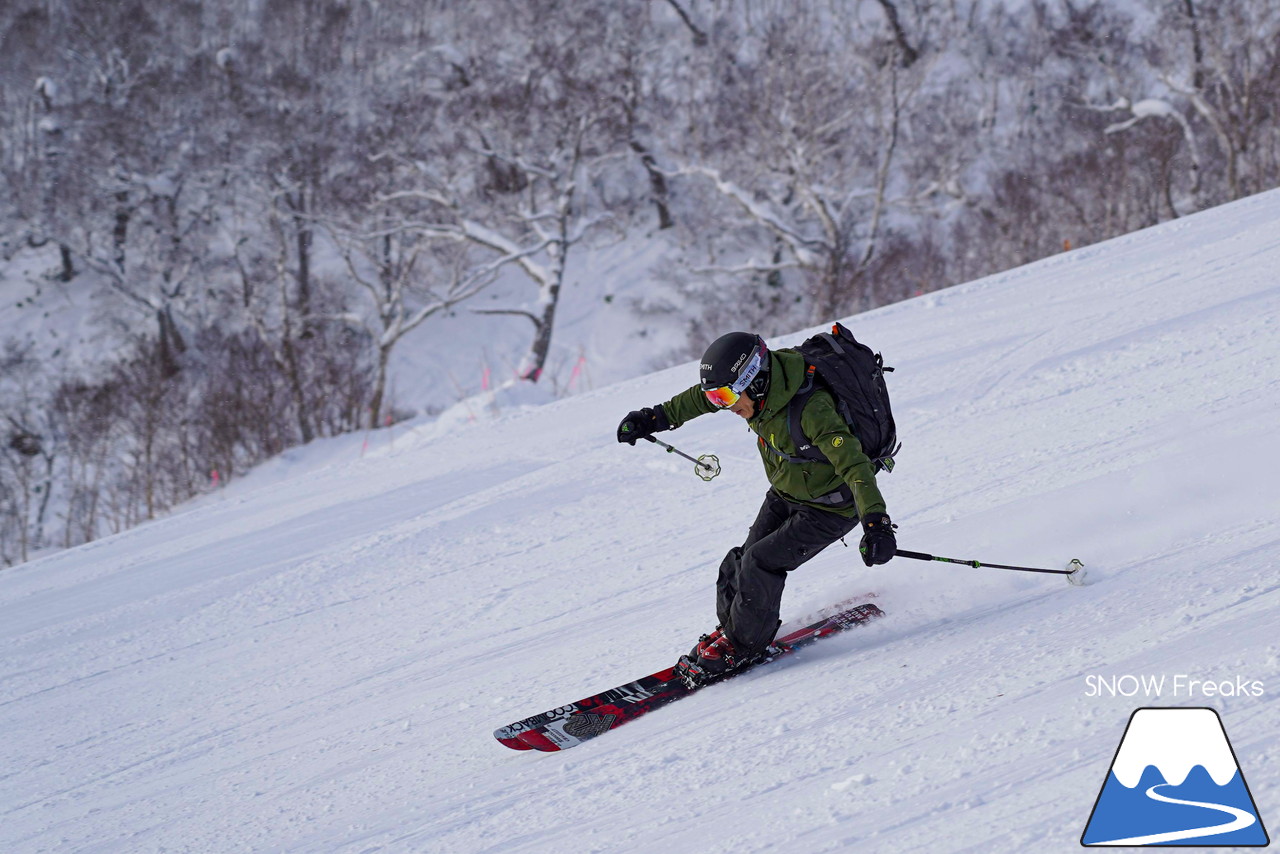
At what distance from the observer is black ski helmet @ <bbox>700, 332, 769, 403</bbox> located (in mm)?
3463

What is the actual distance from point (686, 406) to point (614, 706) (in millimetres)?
1308

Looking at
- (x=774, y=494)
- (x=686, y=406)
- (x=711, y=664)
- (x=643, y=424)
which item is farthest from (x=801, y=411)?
(x=711, y=664)

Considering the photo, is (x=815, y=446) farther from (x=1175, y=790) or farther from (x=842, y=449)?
(x=1175, y=790)

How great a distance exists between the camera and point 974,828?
2.51m

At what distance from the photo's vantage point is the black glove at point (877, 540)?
10.2 ft

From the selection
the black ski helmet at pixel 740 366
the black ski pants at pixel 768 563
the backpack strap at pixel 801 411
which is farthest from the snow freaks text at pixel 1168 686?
the black ski helmet at pixel 740 366

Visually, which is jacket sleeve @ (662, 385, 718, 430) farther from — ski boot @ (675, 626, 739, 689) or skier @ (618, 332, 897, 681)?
ski boot @ (675, 626, 739, 689)

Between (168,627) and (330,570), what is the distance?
1041 millimetres

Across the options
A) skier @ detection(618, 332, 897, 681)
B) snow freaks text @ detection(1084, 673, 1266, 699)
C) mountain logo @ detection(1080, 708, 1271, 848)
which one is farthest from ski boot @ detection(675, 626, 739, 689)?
mountain logo @ detection(1080, 708, 1271, 848)

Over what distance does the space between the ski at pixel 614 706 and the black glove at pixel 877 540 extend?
1001mm

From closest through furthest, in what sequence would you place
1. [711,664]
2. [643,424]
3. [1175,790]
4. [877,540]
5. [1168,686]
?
[1175,790]
[1168,686]
[877,540]
[711,664]
[643,424]

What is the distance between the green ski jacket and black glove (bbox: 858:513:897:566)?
38mm

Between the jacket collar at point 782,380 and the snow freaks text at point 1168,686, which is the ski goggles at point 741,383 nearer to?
the jacket collar at point 782,380

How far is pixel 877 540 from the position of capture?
3143 millimetres
